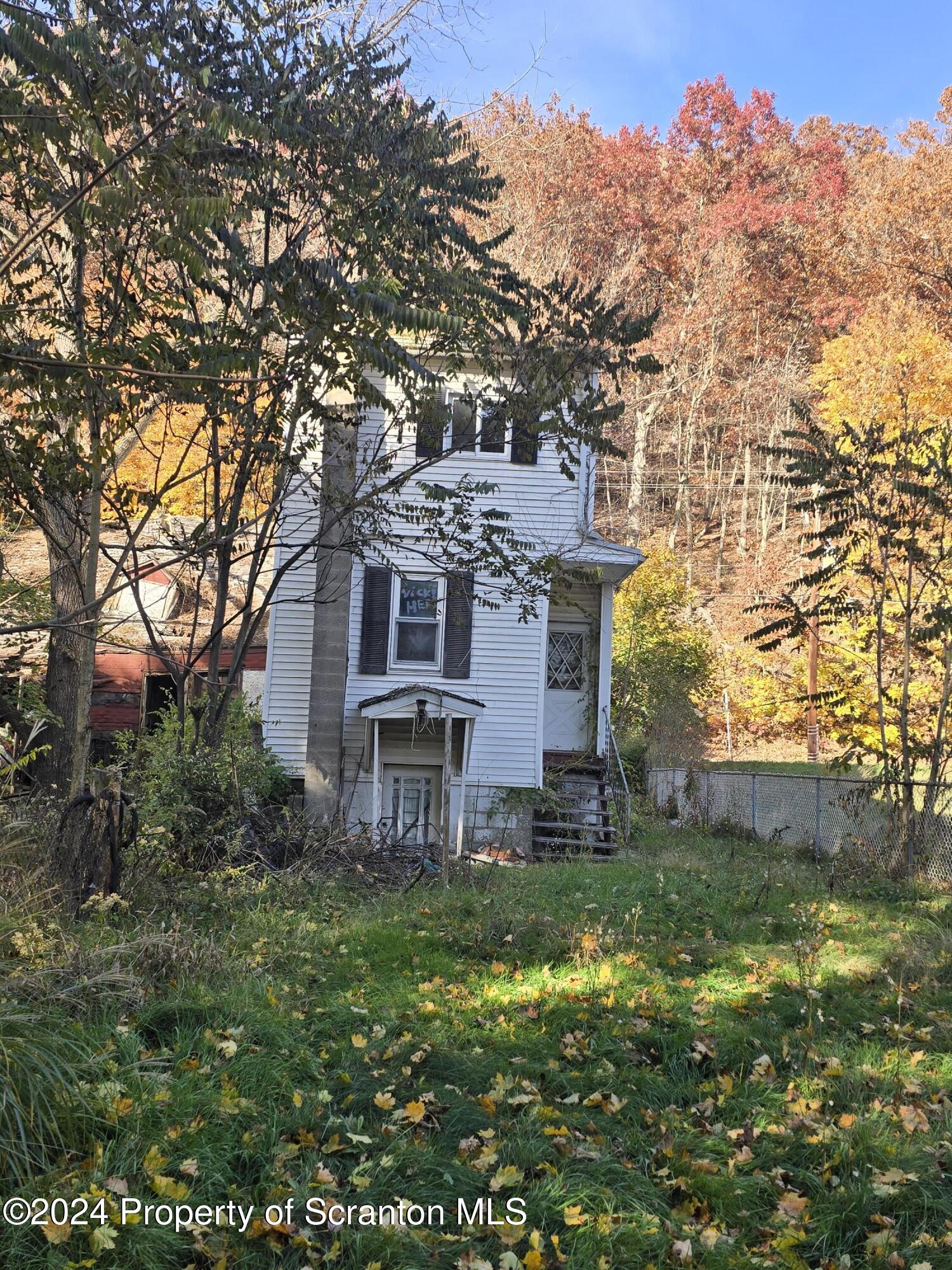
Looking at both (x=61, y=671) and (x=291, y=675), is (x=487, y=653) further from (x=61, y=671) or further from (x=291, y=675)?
(x=61, y=671)

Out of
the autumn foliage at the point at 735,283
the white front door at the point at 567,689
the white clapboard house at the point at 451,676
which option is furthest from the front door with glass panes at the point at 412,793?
the autumn foliage at the point at 735,283

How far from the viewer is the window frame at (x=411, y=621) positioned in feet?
55.0

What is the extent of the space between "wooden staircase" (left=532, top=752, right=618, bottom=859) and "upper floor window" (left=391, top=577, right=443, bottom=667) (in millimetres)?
2863

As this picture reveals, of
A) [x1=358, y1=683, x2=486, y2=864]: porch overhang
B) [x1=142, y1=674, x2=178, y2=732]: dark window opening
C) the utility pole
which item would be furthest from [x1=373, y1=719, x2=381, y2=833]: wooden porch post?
the utility pole

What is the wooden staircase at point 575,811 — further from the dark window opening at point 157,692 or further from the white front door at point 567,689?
the dark window opening at point 157,692

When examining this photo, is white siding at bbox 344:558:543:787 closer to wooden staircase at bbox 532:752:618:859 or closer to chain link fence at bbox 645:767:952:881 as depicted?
wooden staircase at bbox 532:752:618:859

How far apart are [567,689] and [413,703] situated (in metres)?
3.92

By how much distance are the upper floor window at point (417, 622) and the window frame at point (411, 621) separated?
1cm

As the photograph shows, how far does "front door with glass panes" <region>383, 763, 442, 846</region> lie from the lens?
16781 millimetres

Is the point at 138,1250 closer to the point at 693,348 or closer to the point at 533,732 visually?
the point at 533,732

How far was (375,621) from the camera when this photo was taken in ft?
55.0

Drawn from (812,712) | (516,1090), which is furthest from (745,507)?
(516,1090)

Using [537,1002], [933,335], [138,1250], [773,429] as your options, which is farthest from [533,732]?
[773,429]

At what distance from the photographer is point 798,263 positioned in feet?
124
